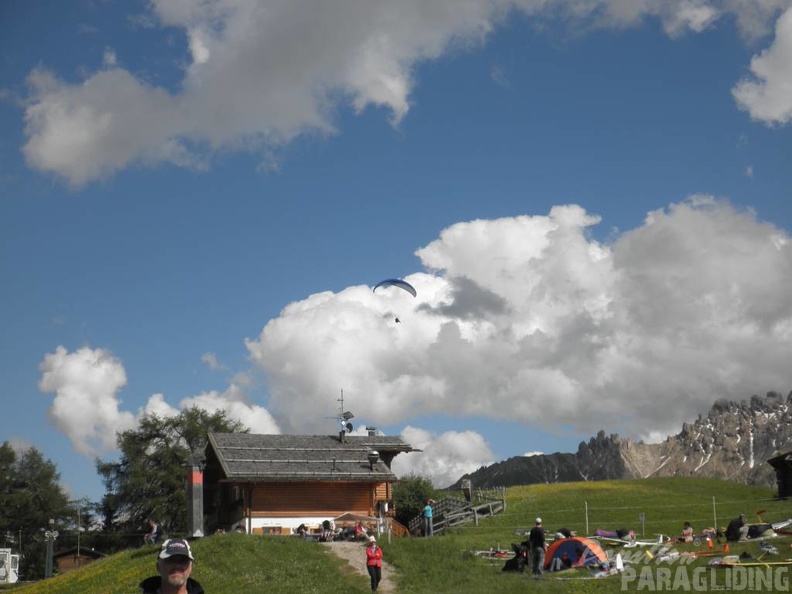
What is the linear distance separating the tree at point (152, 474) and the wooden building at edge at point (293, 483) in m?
26.8

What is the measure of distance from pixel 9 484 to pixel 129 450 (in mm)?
18530

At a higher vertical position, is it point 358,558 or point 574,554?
point 574,554

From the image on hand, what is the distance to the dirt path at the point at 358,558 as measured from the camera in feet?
106

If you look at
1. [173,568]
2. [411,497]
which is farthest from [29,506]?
[173,568]

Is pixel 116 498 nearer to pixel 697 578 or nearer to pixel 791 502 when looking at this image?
pixel 791 502

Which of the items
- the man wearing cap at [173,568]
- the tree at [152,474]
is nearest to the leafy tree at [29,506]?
the tree at [152,474]

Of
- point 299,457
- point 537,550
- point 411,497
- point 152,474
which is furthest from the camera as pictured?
point 152,474

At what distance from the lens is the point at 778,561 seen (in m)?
26.9

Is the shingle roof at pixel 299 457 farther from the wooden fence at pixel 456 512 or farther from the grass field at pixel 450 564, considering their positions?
the grass field at pixel 450 564

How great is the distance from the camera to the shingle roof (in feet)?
157

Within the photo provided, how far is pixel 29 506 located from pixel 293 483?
51.7m

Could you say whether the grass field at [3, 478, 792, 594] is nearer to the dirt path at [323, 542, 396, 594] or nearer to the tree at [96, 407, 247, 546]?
the dirt path at [323, 542, 396, 594]

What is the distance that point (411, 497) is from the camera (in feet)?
192

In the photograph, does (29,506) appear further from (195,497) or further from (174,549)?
(174,549)
